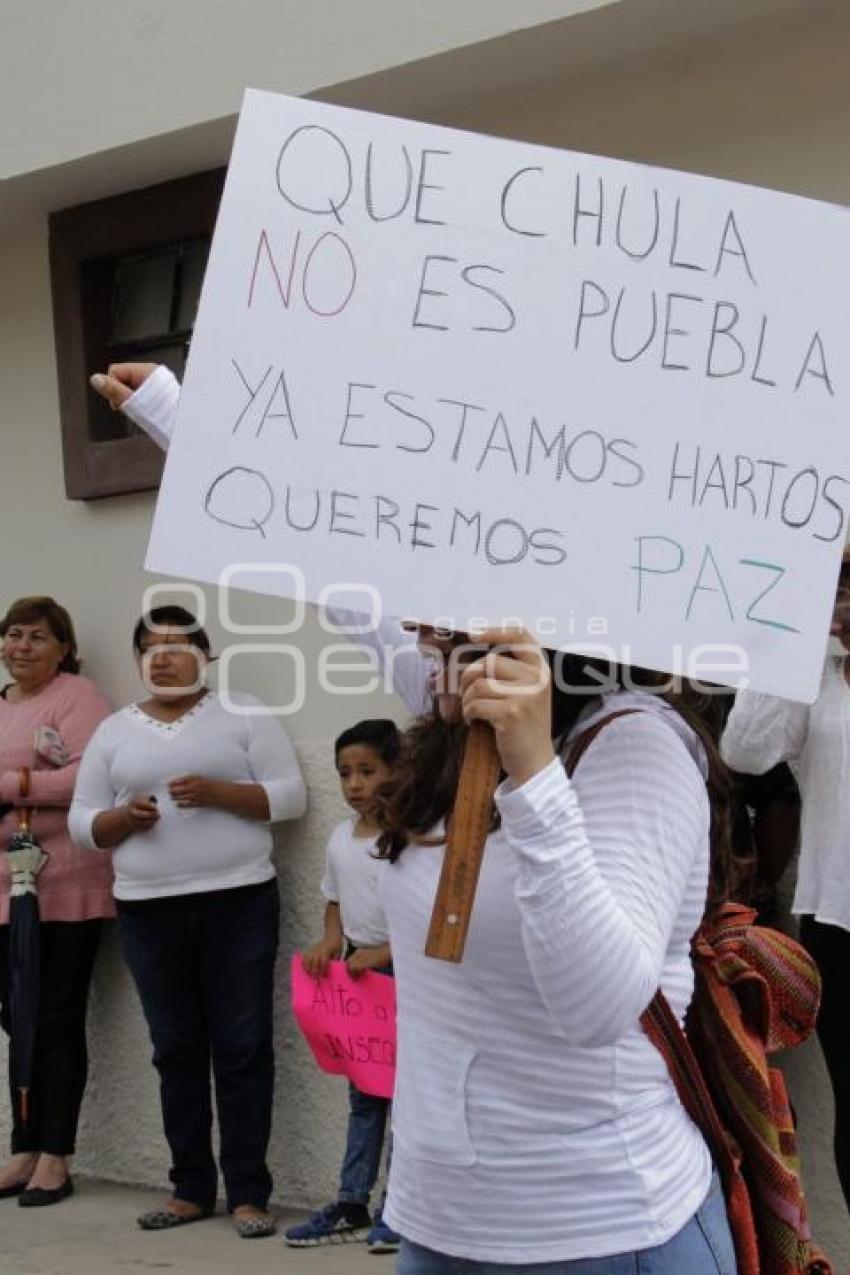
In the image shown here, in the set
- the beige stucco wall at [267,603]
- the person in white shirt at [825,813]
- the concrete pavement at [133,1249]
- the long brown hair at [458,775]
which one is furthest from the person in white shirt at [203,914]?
the long brown hair at [458,775]

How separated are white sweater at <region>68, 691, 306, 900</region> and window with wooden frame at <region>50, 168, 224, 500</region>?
0.98m

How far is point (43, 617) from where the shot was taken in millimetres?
6781

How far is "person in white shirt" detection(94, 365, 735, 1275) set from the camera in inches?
79.4

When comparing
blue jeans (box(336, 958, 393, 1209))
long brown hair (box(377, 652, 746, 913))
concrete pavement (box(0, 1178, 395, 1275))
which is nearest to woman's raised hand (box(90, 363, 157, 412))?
long brown hair (box(377, 652, 746, 913))

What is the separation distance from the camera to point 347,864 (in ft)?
18.8

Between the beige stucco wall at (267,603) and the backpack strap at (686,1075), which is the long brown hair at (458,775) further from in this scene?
the beige stucco wall at (267,603)

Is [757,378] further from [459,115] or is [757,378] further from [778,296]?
[459,115]

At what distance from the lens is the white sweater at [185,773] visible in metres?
6.01

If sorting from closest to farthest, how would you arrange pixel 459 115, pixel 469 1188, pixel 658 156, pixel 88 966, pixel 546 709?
pixel 546 709 < pixel 469 1188 < pixel 658 156 < pixel 459 115 < pixel 88 966

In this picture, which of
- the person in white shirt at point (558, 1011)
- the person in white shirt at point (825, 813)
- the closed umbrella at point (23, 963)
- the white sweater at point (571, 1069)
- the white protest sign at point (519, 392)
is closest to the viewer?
the person in white shirt at point (558, 1011)

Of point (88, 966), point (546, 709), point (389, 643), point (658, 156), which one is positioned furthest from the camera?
point (88, 966)

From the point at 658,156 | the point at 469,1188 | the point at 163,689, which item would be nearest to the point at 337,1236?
the point at 163,689

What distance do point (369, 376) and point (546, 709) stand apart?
1.60ft

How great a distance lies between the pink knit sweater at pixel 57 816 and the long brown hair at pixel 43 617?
0.79 feet
